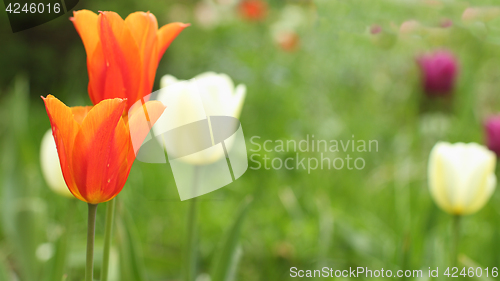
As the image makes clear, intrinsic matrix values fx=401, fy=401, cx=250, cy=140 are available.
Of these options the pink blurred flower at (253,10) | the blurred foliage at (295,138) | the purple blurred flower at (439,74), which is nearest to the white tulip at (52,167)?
the blurred foliage at (295,138)

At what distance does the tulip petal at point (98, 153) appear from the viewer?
0.26m

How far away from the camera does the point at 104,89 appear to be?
1.02 feet

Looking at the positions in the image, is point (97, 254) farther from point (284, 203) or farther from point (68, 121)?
point (68, 121)

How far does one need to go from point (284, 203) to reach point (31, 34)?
156 cm

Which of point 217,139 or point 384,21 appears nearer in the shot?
point 217,139

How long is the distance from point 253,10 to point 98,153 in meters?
1.79

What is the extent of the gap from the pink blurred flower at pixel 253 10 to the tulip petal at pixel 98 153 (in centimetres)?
178

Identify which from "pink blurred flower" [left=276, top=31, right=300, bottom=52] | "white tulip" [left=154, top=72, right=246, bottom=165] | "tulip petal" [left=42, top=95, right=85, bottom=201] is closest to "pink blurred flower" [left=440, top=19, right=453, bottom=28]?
"pink blurred flower" [left=276, top=31, right=300, bottom=52]

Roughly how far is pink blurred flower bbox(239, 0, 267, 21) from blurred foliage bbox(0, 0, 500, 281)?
0.80ft

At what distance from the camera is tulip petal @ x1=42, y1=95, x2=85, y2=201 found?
25 cm

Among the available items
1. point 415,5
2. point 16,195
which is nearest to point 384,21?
point 415,5

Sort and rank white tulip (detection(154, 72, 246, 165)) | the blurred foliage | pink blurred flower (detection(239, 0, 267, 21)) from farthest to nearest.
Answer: pink blurred flower (detection(239, 0, 267, 21)) < the blurred foliage < white tulip (detection(154, 72, 246, 165))

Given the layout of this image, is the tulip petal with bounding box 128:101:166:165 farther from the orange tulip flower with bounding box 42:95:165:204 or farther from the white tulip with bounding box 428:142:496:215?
the white tulip with bounding box 428:142:496:215

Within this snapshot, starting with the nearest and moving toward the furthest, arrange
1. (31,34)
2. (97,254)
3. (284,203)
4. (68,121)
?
(68,121)
(97,254)
(284,203)
(31,34)
